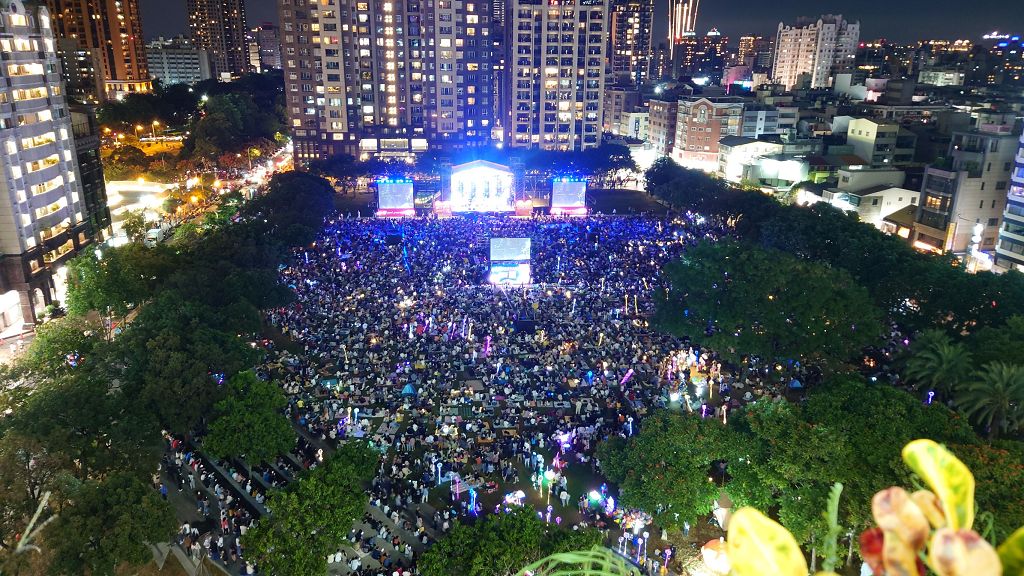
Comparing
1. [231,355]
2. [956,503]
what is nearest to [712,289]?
[231,355]

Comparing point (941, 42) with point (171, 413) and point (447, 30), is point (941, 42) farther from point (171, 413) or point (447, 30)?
point (171, 413)

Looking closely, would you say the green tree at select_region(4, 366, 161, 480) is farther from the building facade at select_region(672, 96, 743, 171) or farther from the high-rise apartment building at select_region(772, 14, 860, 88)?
the high-rise apartment building at select_region(772, 14, 860, 88)

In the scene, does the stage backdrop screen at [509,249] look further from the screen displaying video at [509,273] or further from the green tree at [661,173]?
the green tree at [661,173]

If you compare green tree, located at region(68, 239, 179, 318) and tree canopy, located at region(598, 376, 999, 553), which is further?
green tree, located at region(68, 239, 179, 318)

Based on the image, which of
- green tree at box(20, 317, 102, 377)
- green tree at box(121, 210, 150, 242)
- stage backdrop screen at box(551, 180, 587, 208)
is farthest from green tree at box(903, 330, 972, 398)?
green tree at box(121, 210, 150, 242)

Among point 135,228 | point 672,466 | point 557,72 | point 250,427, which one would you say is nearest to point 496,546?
point 672,466
